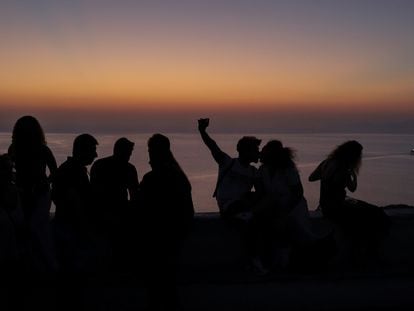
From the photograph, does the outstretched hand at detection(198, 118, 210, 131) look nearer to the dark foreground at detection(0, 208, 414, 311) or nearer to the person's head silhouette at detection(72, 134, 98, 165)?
the dark foreground at detection(0, 208, 414, 311)

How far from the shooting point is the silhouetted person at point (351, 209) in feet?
21.1

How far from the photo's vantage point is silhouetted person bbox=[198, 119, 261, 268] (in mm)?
6160

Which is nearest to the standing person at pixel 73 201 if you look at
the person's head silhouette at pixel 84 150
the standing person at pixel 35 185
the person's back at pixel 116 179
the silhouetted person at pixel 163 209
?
the person's head silhouette at pixel 84 150

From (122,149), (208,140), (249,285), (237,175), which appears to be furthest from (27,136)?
(249,285)

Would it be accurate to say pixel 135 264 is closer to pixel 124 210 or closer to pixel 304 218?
pixel 124 210

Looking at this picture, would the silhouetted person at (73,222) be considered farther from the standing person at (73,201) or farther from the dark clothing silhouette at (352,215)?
the dark clothing silhouette at (352,215)

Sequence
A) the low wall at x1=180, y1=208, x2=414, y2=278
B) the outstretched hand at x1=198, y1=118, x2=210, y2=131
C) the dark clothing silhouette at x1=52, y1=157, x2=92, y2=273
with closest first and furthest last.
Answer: the dark clothing silhouette at x1=52, y1=157, x2=92, y2=273, the low wall at x1=180, y1=208, x2=414, y2=278, the outstretched hand at x1=198, y1=118, x2=210, y2=131

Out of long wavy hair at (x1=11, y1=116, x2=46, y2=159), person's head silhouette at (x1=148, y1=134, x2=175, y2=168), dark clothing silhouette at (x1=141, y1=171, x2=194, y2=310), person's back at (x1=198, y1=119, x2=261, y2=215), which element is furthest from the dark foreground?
person's head silhouette at (x1=148, y1=134, x2=175, y2=168)

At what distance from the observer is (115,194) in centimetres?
558

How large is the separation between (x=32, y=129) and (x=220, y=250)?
104 inches

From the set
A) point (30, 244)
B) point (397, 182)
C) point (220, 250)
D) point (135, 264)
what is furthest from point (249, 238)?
point (397, 182)

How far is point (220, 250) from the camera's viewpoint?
640cm

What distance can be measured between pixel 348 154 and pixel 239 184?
135cm

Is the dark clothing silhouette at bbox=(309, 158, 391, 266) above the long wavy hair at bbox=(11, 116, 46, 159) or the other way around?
the other way around
